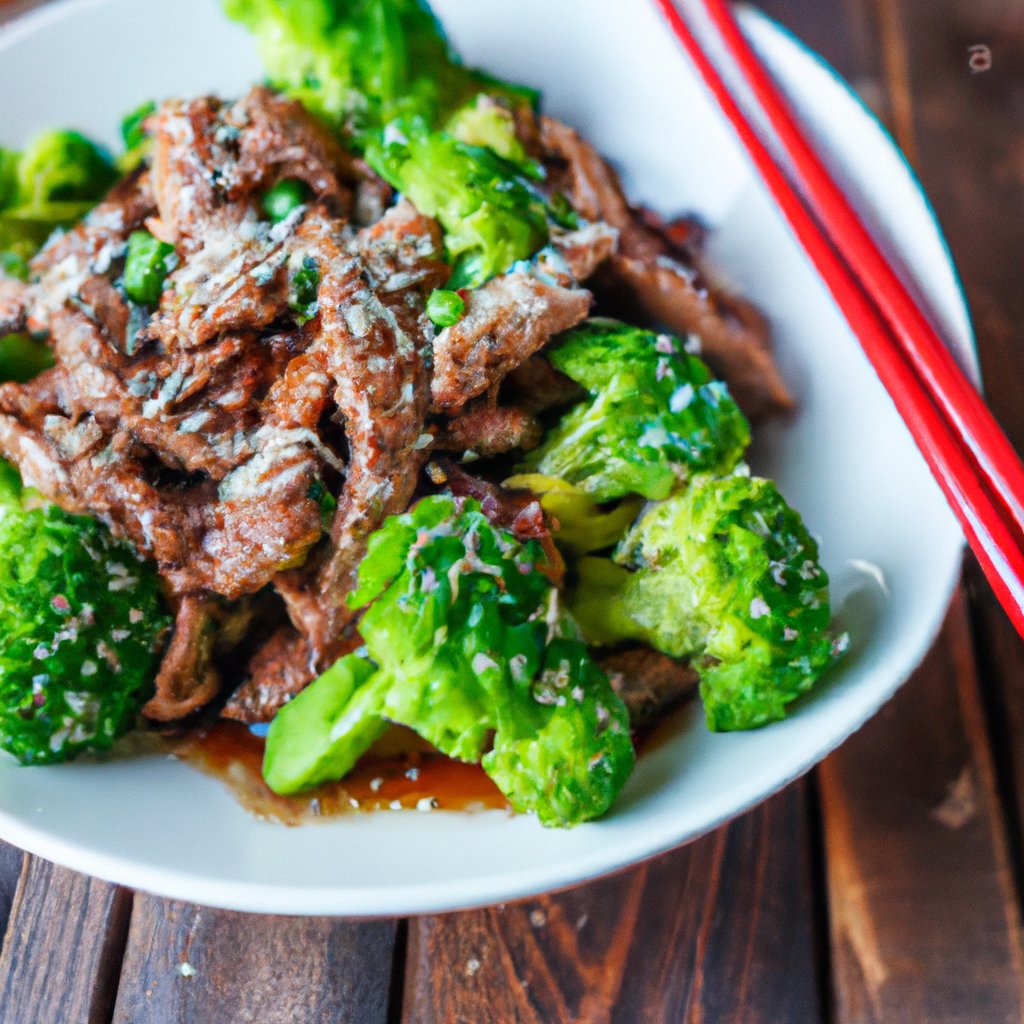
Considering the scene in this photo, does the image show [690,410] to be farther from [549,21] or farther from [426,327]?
[549,21]

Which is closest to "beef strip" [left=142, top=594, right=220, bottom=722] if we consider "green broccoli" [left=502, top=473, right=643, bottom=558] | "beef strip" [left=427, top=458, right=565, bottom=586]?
"beef strip" [left=427, top=458, right=565, bottom=586]

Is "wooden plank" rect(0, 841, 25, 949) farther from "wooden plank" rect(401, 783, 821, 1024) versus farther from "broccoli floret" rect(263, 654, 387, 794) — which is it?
"wooden plank" rect(401, 783, 821, 1024)

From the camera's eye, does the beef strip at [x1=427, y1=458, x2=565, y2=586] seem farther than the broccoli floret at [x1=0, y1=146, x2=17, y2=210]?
No

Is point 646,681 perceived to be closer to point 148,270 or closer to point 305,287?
point 305,287

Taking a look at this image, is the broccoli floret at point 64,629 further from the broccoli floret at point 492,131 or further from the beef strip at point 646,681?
the broccoli floret at point 492,131

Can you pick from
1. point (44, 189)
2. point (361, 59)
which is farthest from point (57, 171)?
point (361, 59)

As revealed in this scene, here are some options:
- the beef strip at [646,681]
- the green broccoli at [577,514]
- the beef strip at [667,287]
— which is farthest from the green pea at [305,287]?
the beef strip at [646,681]
